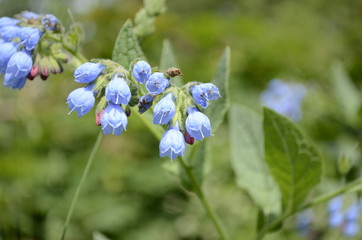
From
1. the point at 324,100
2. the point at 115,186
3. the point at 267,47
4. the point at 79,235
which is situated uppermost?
the point at 267,47

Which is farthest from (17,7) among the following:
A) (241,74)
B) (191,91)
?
(191,91)

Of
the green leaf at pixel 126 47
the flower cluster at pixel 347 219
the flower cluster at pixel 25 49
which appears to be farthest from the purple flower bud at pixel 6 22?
the flower cluster at pixel 347 219

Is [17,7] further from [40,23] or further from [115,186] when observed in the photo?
[40,23]

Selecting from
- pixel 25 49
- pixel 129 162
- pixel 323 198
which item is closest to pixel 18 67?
pixel 25 49

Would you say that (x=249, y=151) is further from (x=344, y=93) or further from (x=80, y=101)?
(x=344, y=93)

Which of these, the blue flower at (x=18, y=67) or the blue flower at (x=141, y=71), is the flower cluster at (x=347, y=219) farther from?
the blue flower at (x=18, y=67)

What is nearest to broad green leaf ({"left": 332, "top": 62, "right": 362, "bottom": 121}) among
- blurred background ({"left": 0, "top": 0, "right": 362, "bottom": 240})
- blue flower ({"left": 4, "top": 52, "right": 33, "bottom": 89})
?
blurred background ({"left": 0, "top": 0, "right": 362, "bottom": 240})
